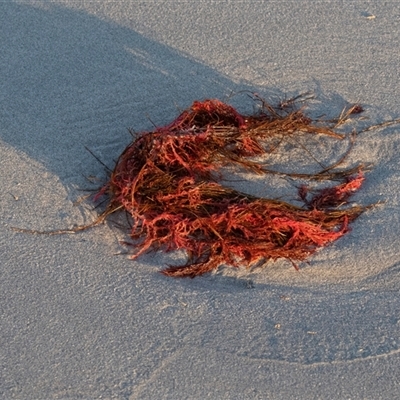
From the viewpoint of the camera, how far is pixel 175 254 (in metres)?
2.62

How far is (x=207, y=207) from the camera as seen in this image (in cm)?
270

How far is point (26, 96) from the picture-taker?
3207mm

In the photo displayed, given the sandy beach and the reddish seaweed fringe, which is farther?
the reddish seaweed fringe

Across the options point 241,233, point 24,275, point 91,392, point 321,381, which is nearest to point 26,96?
point 24,275

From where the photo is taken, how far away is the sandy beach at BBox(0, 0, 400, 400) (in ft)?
7.52

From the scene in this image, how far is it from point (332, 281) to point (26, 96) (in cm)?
153

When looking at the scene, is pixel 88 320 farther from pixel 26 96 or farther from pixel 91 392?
pixel 26 96

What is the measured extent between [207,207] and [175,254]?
0.21 meters

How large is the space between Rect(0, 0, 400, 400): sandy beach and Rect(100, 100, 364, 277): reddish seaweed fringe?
0.19ft

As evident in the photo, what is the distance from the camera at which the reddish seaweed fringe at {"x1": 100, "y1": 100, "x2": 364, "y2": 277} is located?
2607 mm

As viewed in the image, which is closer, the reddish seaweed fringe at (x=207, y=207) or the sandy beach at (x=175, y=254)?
the sandy beach at (x=175, y=254)

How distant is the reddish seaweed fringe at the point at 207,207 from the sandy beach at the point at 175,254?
6 cm

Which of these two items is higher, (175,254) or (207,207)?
(207,207)

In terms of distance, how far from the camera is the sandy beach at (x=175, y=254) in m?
2.29
